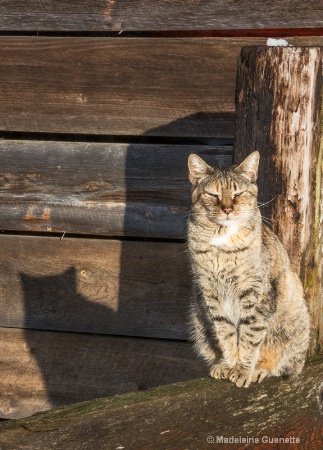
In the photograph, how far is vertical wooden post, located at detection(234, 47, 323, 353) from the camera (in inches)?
125

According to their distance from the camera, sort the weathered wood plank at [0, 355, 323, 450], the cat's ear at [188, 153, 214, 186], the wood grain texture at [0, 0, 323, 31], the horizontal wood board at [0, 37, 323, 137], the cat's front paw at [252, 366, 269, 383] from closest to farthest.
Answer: the weathered wood plank at [0, 355, 323, 450] → the cat's front paw at [252, 366, 269, 383] → the cat's ear at [188, 153, 214, 186] → the wood grain texture at [0, 0, 323, 31] → the horizontal wood board at [0, 37, 323, 137]

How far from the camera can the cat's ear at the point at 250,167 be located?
3.24 meters

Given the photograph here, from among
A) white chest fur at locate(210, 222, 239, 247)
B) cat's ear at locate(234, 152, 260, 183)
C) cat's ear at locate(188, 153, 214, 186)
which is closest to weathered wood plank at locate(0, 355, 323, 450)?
white chest fur at locate(210, 222, 239, 247)

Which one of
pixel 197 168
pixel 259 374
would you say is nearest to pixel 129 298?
pixel 197 168

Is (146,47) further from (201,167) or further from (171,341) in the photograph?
(171,341)

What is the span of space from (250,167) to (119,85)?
128 cm

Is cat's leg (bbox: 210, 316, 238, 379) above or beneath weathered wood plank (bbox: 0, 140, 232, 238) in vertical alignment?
beneath

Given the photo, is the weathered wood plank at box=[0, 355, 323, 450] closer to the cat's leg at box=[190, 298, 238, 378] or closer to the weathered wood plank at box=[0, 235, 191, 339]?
the cat's leg at box=[190, 298, 238, 378]

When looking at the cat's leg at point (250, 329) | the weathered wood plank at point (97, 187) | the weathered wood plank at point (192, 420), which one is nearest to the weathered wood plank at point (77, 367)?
the weathered wood plank at point (97, 187)

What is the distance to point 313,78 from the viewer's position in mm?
3168

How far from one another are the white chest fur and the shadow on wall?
34.5 inches

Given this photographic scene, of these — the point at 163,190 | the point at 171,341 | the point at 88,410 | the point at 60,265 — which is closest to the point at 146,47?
the point at 163,190

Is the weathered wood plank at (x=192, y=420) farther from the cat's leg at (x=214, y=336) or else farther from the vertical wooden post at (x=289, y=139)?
the vertical wooden post at (x=289, y=139)

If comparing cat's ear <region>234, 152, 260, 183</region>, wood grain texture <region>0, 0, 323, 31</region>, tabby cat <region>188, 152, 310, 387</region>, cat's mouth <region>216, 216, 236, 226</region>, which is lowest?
tabby cat <region>188, 152, 310, 387</region>
